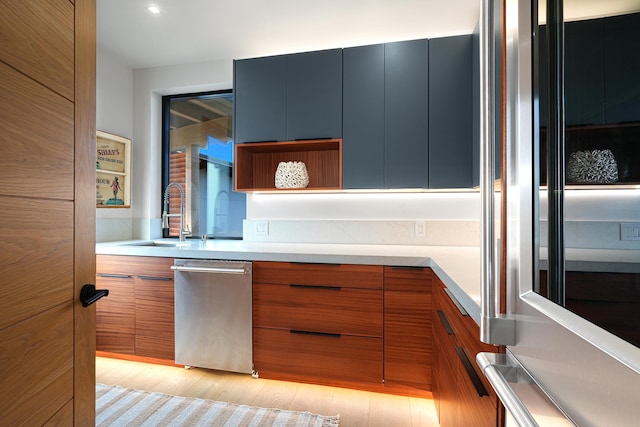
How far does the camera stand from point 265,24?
2328mm

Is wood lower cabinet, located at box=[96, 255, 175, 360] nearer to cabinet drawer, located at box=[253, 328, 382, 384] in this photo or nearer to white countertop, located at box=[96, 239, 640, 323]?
white countertop, located at box=[96, 239, 640, 323]

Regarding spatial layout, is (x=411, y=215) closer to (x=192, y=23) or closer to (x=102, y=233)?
(x=192, y=23)

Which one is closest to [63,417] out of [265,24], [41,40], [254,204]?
[41,40]

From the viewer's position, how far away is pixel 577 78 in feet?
1.34

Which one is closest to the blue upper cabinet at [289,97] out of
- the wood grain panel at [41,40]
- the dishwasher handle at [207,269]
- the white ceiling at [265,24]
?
the white ceiling at [265,24]

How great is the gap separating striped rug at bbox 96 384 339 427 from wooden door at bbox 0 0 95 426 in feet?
2.86

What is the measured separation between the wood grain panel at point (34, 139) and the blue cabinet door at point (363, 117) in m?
1.63

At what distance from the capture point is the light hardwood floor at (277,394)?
69.0 inches

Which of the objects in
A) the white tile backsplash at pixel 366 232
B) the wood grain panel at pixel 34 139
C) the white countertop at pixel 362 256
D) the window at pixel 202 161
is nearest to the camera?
the wood grain panel at pixel 34 139

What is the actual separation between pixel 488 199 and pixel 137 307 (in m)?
2.39

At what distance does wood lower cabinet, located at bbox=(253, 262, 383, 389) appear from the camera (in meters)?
1.88

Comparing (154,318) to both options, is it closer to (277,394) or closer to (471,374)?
(277,394)

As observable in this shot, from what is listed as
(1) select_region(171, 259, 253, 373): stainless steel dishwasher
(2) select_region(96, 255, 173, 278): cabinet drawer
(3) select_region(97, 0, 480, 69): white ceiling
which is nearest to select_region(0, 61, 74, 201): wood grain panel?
(1) select_region(171, 259, 253, 373): stainless steel dishwasher

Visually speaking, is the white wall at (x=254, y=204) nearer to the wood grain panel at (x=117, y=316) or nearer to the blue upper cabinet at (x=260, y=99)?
the blue upper cabinet at (x=260, y=99)
